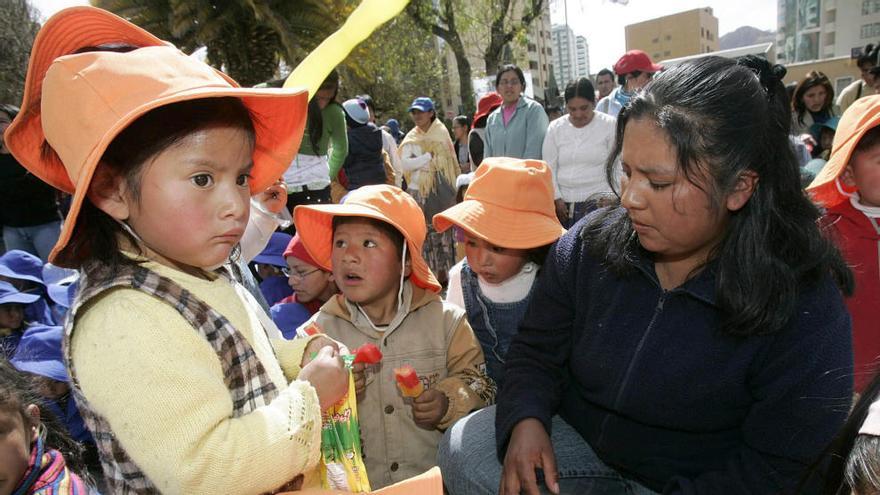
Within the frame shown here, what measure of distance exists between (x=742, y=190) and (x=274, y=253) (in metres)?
2.31

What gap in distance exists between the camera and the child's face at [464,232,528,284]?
227 cm

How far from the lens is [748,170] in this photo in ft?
4.37

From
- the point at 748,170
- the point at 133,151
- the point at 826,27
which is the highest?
the point at 826,27

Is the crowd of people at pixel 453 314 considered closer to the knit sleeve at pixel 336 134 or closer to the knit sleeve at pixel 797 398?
the knit sleeve at pixel 797 398

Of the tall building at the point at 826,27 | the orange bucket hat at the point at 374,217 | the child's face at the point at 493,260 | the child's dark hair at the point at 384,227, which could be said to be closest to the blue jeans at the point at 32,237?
the orange bucket hat at the point at 374,217

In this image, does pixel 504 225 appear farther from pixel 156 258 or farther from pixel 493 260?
pixel 156 258

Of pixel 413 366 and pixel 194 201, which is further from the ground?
pixel 194 201

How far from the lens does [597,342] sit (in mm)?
1484

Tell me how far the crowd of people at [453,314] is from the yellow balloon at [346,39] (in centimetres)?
7

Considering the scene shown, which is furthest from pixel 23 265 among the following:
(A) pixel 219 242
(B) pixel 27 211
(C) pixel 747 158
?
(C) pixel 747 158

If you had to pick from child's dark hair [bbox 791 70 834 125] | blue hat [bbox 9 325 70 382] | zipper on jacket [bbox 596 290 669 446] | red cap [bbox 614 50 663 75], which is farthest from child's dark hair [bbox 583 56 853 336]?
child's dark hair [bbox 791 70 834 125]

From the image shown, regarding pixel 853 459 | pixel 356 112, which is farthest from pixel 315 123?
pixel 853 459

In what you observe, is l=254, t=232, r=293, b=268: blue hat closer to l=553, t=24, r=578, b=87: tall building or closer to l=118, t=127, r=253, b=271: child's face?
l=118, t=127, r=253, b=271: child's face

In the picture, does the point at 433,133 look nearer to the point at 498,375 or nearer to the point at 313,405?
the point at 498,375
